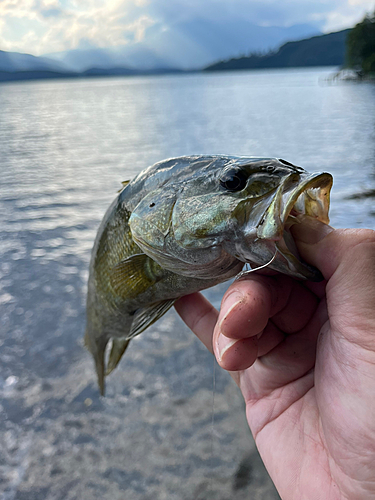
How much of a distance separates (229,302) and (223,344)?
21cm

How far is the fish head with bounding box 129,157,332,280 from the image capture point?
1575mm

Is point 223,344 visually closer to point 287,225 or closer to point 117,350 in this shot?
point 287,225

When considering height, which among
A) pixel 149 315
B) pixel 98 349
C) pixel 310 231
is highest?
pixel 310 231

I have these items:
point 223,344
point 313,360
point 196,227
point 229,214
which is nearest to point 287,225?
point 229,214

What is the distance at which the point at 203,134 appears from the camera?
26.8 m

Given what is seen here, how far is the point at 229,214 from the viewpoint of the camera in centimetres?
175

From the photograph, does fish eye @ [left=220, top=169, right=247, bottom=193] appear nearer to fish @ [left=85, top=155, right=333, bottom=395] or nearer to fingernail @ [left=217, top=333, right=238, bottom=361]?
fish @ [left=85, top=155, right=333, bottom=395]

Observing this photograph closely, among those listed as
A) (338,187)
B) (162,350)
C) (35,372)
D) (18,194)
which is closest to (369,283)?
(162,350)

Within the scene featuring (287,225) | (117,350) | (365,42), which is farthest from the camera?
(365,42)

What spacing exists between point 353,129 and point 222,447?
81.6 ft

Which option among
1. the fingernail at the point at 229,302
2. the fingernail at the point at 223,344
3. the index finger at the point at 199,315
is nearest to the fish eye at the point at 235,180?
the fingernail at the point at 229,302

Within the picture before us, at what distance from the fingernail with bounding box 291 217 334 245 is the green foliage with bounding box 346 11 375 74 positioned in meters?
78.2

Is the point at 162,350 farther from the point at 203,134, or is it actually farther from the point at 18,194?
the point at 203,134

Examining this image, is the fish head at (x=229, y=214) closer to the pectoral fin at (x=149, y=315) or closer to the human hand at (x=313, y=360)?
the human hand at (x=313, y=360)
